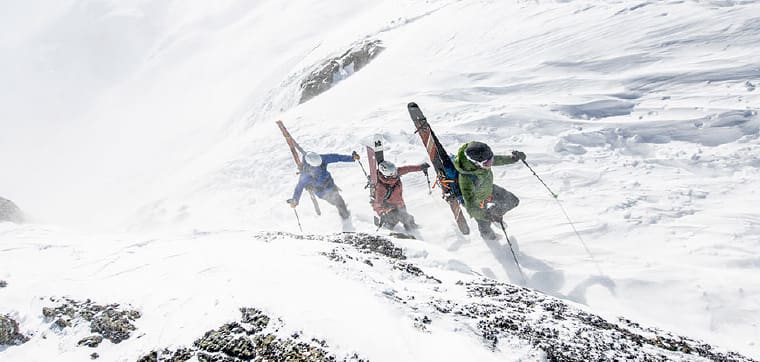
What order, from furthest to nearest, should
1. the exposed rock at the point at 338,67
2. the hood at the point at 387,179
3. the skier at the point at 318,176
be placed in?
the exposed rock at the point at 338,67 → the skier at the point at 318,176 → the hood at the point at 387,179

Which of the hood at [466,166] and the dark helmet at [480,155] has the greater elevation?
the dark helmet at [480,155]

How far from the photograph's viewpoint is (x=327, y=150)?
1415cm

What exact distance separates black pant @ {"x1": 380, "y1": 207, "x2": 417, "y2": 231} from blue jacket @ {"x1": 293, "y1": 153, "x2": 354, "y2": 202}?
1.77 m

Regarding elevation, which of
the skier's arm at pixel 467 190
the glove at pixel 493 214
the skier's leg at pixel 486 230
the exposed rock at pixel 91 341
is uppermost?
the exposed rock at pixel 91 341

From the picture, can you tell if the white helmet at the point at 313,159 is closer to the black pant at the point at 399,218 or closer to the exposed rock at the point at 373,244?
the black pant at the point at 399,218

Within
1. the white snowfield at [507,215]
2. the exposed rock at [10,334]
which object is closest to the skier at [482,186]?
the white snowfield at [507,215]

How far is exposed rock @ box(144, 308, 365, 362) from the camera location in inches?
141

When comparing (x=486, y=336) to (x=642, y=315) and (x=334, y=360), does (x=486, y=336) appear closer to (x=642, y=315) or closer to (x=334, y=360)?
(x=334, y=360)

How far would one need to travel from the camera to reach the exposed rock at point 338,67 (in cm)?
2436

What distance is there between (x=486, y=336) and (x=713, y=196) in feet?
20.0

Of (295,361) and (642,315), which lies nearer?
(295,361)

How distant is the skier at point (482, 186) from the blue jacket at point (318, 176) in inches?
139

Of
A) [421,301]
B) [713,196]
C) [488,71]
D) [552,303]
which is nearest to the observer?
[421,301]

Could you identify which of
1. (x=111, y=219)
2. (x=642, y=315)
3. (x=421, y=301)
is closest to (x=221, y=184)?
(x=111, y=219)
